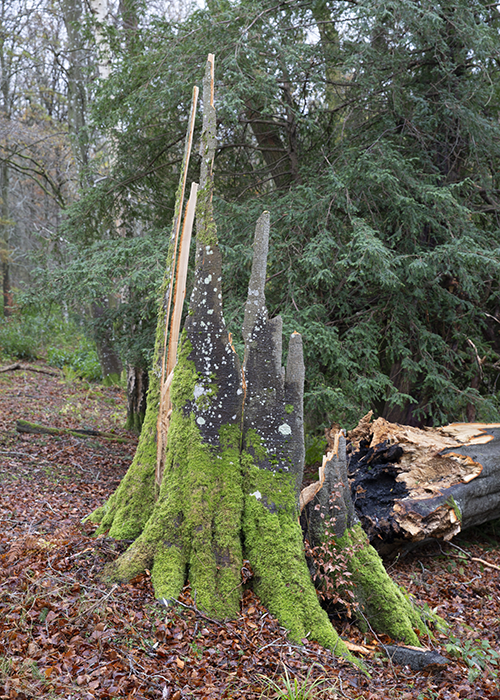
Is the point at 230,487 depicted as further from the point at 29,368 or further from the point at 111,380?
the point at 29,368

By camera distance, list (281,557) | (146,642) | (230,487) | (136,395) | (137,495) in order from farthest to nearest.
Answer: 1. (136,395)
2. (137,495)
3. (230,487)
4. (281,557)
5. (146,642)

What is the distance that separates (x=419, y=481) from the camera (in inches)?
206

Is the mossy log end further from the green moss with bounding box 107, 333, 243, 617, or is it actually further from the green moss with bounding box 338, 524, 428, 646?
the green moss with bounding box 107, 333, 243, 617

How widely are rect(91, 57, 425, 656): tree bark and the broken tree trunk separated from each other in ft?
3.66

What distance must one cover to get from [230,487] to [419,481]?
246 cm

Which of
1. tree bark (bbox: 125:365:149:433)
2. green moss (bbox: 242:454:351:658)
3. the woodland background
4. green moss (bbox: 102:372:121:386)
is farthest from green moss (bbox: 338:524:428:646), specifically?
green moss (bbox: 102:372:121:386)

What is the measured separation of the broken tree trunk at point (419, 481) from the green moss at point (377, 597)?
3.42ft

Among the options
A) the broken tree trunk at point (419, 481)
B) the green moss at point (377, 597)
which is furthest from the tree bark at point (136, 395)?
the green moss at point (377, 597)

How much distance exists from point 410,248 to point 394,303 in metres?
0.73

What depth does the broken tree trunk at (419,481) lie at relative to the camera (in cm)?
488

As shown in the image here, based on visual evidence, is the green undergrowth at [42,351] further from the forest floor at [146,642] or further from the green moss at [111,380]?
the forest floor at [146,642]

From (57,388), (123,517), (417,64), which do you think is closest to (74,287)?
(123,517)

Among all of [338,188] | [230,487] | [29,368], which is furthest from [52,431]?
[29,368]

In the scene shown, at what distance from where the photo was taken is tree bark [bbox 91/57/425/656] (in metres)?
3.44
